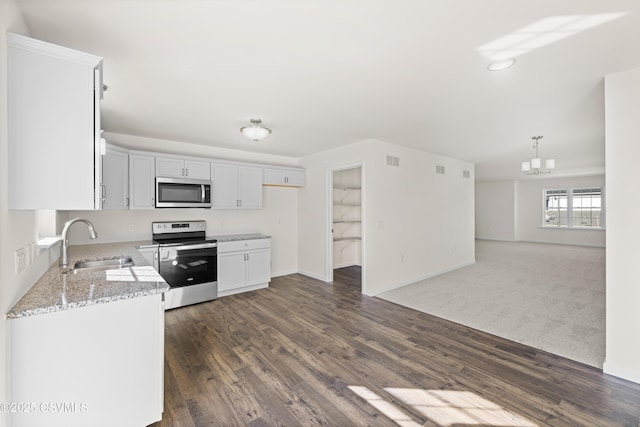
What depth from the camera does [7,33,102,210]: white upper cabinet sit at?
1430 mm

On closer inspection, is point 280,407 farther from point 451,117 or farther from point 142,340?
point 451,117

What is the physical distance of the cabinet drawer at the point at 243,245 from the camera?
4441 millimetres

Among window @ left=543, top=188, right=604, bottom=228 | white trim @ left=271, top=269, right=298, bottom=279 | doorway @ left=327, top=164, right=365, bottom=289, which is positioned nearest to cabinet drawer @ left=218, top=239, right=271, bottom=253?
white trim @ left=271, top=269, right=298, bottom=279

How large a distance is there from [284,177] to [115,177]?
2689 mm

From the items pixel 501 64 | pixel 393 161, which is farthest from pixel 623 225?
pixel 393 161

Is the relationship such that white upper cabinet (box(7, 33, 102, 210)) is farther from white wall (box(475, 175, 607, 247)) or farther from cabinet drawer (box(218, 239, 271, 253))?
white wall (box(475, 175, 607, 247))

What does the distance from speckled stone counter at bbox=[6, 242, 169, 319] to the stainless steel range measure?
1431 mm

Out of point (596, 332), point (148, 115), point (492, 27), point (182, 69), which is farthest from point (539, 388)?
point (148, 115)

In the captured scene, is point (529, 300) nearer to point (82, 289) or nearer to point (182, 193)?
point (82, 289)

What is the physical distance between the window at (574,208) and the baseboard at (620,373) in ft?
30.9

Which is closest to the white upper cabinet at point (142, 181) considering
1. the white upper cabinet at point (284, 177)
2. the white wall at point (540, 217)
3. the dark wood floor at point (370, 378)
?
the dark wood floor at point (370, 378)

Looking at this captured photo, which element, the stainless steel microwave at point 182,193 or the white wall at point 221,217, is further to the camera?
the stainless steel microwave at point 182,193

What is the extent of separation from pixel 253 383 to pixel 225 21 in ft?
8.57

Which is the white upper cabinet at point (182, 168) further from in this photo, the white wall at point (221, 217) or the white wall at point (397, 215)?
the white wall at point (397, 215)
